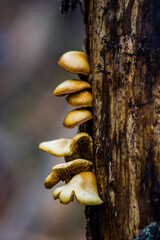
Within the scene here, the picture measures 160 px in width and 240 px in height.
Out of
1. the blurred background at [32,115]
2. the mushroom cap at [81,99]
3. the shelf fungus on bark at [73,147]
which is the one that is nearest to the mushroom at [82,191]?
the shelf fungus on bark at [73,147]

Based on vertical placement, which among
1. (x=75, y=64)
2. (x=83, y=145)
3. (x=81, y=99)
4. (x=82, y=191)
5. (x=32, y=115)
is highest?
(x=75, y=64)

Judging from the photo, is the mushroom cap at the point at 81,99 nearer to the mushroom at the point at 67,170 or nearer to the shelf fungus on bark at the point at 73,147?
the shelf fungus on bark at the point at 73,147

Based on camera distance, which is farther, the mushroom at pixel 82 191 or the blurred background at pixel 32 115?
the blurred background at pixel 32 115

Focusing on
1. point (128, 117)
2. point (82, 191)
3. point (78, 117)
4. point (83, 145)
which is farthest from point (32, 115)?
point (128, 117)

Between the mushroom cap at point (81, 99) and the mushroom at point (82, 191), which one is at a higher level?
the mushroom cap at point (81, 99)

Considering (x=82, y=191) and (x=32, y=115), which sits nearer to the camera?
(x=82, y=191)

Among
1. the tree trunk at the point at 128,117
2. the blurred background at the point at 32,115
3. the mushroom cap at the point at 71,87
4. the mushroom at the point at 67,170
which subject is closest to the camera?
the tree trunk at the point at 128,117

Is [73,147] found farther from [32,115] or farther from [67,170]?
[32,115]

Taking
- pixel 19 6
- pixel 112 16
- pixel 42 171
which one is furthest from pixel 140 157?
pixel 19 6
